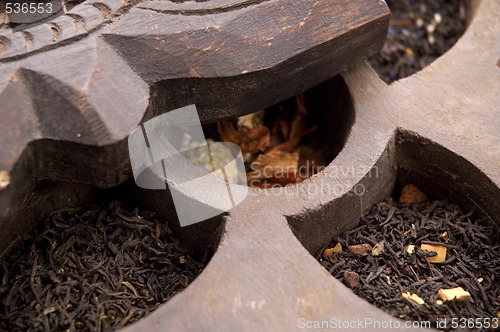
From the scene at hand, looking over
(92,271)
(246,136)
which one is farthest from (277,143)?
(92,271)

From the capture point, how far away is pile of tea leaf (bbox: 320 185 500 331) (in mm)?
1713

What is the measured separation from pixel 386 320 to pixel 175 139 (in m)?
1.05

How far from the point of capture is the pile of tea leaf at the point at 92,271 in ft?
5.41

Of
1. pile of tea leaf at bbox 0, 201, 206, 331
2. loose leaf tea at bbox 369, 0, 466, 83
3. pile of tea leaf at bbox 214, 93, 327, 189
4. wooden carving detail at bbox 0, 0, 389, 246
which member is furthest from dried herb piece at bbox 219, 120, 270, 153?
loose leaf tea at bbox 369, 0, 466, 83

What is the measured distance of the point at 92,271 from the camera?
1.75 meters

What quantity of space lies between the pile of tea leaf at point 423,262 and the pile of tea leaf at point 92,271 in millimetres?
504

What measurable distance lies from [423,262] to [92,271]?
102 cm

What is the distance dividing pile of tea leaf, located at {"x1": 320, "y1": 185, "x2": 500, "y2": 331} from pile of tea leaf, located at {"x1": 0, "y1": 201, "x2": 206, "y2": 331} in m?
0.50

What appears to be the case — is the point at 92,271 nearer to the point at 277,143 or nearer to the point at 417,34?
the point at 277,143

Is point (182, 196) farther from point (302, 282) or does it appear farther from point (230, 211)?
point (302, 282)

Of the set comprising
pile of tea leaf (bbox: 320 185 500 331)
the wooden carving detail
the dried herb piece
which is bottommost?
pile of tea leaf (bbox: 320 185 500 331)

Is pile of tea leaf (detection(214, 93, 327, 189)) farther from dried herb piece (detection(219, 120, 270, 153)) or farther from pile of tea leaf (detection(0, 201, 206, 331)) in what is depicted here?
pile of tea leaf (detection(0, 201, 206, 331))

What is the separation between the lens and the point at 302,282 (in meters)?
1.56

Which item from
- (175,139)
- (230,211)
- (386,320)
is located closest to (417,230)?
(386,320)
